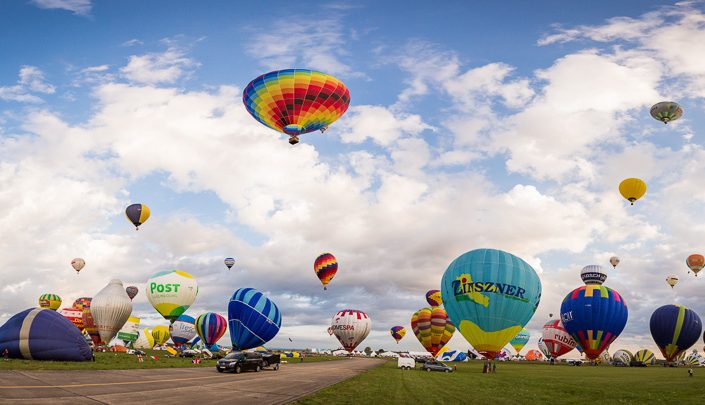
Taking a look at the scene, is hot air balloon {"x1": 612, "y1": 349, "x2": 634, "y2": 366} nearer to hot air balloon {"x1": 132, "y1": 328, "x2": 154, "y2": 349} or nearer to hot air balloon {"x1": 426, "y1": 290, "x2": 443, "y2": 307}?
hot air balloon {"x1": 426, "y1": 290, "x2": 443, "y2": 307}

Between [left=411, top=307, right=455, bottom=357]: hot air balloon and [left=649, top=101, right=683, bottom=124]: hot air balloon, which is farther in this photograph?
[left=411, top=307, right=455, bottom=357]: hot air balloon

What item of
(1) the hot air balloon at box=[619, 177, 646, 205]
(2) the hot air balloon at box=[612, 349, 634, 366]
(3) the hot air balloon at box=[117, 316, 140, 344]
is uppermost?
(1) the hot air balloon at box=[619, 177, 646, 205]

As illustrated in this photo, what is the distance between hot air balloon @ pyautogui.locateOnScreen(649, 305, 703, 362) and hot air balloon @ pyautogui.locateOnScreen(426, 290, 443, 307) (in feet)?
120

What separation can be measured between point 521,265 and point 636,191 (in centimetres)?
3638

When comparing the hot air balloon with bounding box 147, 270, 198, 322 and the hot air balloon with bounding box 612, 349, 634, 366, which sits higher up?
the hot air balloon with bounding box 147, 270, 198, 322

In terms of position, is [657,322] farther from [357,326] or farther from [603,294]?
[357,326]

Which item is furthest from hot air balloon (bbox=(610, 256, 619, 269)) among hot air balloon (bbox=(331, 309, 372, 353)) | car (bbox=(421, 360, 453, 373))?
car (bbox=(421, 360, 453, 373))

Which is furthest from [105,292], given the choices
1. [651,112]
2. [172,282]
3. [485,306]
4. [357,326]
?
[651,112]

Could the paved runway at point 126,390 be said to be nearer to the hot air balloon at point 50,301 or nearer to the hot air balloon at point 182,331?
the hot air balloon at point 182,331

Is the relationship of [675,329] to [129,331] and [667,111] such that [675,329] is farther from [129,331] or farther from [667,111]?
[129,331]

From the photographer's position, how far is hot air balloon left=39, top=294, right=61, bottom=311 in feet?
334

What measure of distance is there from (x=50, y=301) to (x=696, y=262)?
129 m

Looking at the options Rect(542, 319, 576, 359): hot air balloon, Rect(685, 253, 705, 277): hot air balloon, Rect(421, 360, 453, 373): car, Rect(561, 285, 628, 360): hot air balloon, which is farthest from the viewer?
Rect(685, 253, 705, 277): hot air balloon

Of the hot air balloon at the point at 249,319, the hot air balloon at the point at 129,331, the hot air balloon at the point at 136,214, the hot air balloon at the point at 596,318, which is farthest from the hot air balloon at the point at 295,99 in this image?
the hot air balloon at the point at 129,331
